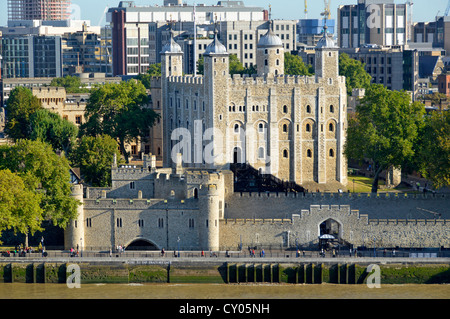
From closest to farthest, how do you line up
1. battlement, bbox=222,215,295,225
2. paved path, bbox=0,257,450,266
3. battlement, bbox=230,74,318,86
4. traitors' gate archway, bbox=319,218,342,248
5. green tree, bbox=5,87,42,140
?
1. paved path, bbox=0,257,450,266
2. traitors' gate archway, bbox=319,218,342,248
3. battlement, bbox=222,215,295,225
4. battlement, bbox=230,74,318,86
5. green tree, bbox=5,87,42,140

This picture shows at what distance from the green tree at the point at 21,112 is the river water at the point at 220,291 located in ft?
141

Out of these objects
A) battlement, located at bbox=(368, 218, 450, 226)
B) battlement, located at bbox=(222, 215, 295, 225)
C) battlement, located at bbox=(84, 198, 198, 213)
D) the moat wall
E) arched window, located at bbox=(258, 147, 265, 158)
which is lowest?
the moat wall

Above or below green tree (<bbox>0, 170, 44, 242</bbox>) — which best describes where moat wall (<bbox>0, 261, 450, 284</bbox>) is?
below

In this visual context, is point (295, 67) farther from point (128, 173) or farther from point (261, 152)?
point (128, 173)

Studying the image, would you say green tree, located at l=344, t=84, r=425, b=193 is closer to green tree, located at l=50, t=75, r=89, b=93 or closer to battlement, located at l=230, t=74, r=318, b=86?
battlement, located at l=230, t=74, r=318, b=86

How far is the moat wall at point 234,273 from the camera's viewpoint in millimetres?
87562

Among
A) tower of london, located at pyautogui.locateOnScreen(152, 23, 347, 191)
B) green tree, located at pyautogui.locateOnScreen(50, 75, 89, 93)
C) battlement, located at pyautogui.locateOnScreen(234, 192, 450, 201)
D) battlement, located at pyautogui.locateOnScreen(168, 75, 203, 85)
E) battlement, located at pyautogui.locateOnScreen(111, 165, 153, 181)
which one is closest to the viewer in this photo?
battlement, located at pyautogui.locateOnScreen(234, 192, 450, 201)

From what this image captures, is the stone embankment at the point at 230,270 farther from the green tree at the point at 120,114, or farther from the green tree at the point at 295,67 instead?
the green tree at the point at 295,67

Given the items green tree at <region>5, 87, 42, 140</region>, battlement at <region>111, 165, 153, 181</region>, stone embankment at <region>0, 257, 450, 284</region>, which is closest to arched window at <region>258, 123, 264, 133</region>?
battlement at <region>111, 165, 153, 181</region>

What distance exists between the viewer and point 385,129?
108312 mm

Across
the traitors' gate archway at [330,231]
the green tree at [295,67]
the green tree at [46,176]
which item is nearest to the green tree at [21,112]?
the green tree at [46,176]

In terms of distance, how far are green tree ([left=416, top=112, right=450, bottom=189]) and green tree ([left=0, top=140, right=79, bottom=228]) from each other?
1056 inches

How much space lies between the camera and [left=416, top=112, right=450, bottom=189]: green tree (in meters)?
99.0

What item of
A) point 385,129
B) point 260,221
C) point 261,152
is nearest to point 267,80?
point 261,152
